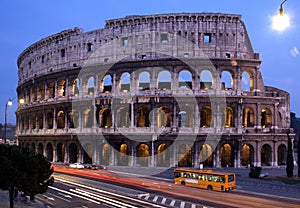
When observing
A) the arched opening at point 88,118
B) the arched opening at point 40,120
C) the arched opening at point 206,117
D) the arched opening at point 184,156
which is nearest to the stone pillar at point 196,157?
the arched opening at point 184,156

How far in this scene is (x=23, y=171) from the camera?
1950 cm

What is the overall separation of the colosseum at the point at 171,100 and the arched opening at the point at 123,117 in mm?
136

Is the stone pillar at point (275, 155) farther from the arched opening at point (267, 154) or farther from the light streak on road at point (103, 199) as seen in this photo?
the light streak on road at point (103, 199)

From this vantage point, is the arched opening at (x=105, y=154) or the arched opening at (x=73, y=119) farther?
the arched opening at (x=73, y=119)

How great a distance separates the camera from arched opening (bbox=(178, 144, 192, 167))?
Answer: 44.8 m

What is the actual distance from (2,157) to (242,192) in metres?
18.2

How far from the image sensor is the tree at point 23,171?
18953mm

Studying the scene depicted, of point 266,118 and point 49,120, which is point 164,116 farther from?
point 49,120

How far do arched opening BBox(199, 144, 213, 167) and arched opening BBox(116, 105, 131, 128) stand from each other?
1064 centimetres

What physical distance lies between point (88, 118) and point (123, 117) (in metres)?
5.17

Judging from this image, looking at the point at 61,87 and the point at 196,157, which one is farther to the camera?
the point at 61,87

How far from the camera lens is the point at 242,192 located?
28125 mm

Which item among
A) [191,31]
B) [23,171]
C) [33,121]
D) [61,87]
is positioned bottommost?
[23,171]

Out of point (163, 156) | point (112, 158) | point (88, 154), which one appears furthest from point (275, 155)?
point (88, 154)
